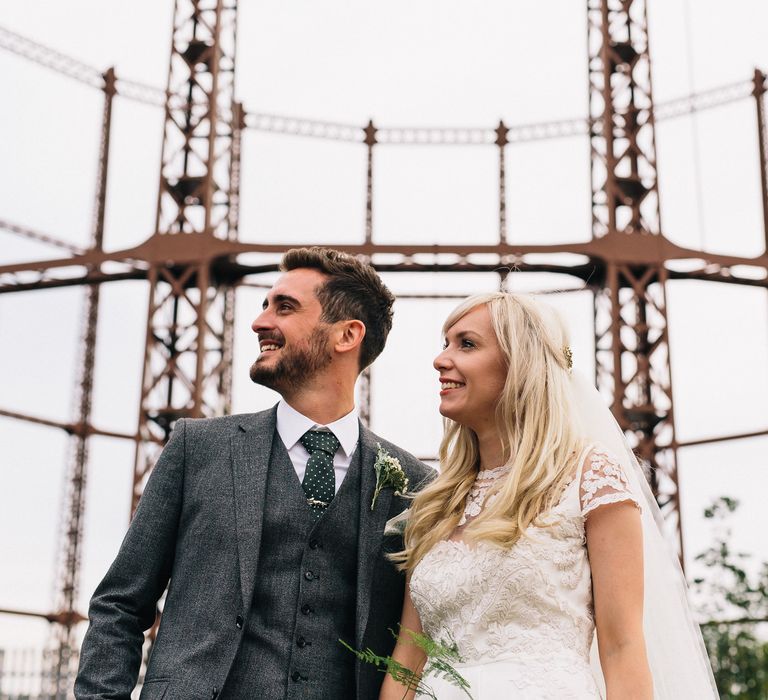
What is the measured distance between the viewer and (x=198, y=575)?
3221 millimetres

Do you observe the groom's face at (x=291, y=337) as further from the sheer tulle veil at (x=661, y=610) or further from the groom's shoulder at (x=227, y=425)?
the sheer tulle veil at (x=661, y=610)

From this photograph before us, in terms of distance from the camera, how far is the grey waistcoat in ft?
10.3

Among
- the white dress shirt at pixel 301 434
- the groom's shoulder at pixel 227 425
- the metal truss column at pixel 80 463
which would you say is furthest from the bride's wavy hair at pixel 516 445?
the metal truss column at pixel 80 463

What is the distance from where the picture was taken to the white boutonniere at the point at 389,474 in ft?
11.5

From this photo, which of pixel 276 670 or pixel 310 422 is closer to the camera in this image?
pixel 276 670

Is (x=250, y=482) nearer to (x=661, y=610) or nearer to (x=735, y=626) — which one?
(x=661, y=610)

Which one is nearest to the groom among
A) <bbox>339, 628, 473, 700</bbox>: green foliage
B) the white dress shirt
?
the white dress shirt

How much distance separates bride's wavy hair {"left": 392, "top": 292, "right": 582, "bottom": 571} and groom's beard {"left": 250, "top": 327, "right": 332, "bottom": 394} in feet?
1.25

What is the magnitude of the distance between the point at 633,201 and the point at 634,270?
901mm

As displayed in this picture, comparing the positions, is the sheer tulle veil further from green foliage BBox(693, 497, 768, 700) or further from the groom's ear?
green foliage BBox(693, 497, 768, 700)

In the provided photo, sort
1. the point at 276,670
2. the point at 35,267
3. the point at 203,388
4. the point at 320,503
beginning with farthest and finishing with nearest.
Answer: the point at 35,267, the point at 203,388, the point at 320,503, the point at 276,670

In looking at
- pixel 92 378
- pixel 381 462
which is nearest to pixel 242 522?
pixel 381 462

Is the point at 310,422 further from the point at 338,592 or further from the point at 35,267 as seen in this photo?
the point at 35,267

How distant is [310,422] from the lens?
3.54m
